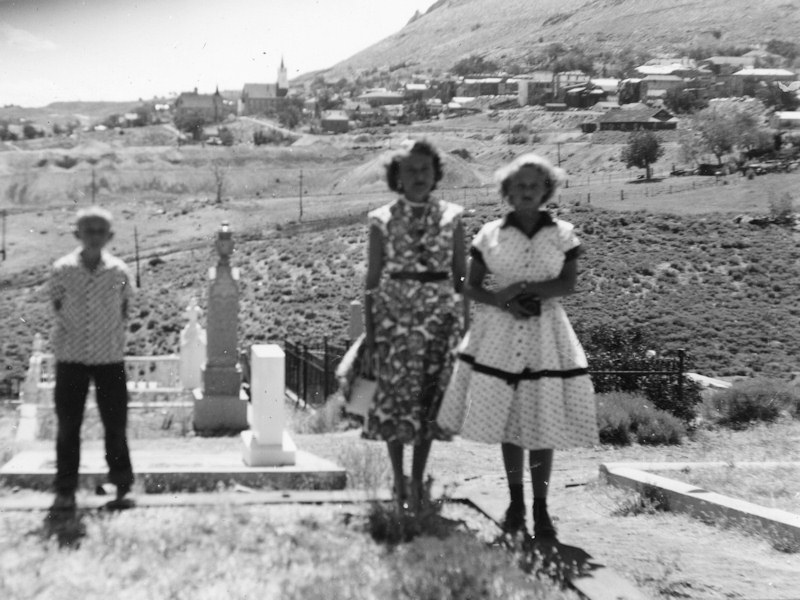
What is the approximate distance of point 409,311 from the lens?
4.77 metres

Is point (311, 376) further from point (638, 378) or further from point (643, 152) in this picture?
point (643, 152)

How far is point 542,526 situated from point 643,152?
215ft

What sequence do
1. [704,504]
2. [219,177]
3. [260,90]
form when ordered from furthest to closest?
[260,90]
[219,177]
[704,504]

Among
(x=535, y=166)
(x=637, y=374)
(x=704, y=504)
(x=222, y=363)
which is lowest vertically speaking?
(x=222, y=363)

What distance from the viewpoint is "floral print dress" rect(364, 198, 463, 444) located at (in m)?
4.77

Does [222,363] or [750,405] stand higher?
[750,405]

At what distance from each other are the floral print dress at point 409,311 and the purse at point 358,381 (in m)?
0.05

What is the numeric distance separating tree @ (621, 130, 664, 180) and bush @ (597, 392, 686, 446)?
59127 millimetres

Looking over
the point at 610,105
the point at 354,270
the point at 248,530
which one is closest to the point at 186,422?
the point at 248,530

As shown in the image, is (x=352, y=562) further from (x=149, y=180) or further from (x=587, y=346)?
(x=149, y=180)

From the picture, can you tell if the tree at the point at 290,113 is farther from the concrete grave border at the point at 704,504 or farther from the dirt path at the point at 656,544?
the concrete grave border at the point at 704,504

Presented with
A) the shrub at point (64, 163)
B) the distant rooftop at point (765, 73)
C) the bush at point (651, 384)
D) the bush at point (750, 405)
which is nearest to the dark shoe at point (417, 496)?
the bush at point (651, 384)

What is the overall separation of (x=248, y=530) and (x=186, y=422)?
11.1 meters

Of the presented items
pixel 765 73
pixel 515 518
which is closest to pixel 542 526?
pixel 515 518
